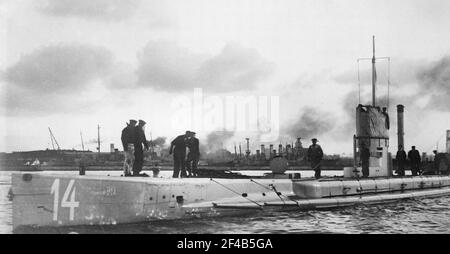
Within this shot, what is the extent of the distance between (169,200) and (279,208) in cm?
429

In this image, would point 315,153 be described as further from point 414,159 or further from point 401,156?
point 414,159

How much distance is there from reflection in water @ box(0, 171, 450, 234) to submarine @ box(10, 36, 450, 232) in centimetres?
25

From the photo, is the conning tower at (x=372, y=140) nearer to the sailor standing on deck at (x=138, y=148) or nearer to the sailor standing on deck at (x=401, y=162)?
the sailor standing on deck at (x=401, y=162)

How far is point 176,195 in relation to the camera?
14523 mm

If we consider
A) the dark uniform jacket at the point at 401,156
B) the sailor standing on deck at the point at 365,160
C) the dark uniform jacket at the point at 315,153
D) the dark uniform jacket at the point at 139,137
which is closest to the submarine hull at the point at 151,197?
the dark uniform jacket at the point at 139,137

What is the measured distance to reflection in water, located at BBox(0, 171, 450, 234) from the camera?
517 inches

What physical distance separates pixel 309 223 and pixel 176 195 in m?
4.55

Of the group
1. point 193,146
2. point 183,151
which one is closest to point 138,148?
point 183,151

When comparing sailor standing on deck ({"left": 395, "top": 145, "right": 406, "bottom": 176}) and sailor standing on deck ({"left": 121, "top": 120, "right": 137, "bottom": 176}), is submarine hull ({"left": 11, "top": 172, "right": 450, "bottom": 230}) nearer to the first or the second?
sailor standing on deck ({"left": 121, "top": 120, "right": 137, "bottom": 176})

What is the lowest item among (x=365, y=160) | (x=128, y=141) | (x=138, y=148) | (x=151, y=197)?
(x=151, y=197)

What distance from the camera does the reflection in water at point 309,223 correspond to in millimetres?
13133
